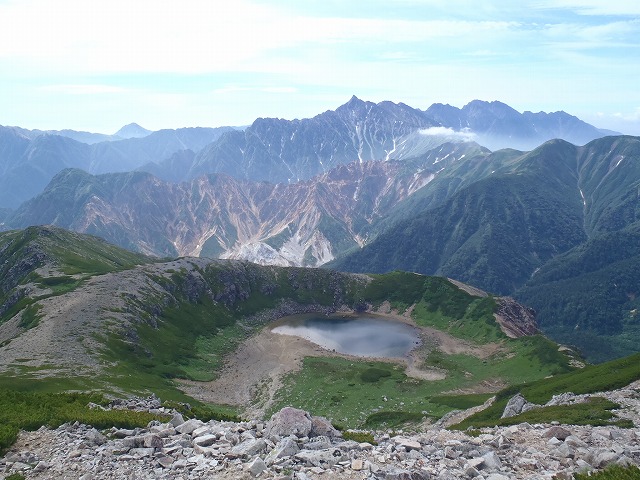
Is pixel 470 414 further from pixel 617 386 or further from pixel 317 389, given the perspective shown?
pixel 317 389

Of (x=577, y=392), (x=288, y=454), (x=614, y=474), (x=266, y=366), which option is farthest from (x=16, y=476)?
(x=266, y=366)

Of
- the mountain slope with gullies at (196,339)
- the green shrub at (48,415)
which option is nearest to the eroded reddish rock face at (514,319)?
the mountain slope with gullies at (196,339)

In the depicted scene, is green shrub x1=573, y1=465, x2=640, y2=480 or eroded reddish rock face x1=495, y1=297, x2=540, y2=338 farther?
eroded reddish rock face x1=495, y1=297, x2=540, y2=338

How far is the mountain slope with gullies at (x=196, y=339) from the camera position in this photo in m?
100

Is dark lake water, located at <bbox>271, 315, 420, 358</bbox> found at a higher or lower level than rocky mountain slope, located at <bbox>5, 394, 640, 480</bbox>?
lower

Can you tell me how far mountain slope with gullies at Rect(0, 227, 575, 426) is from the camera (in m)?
100

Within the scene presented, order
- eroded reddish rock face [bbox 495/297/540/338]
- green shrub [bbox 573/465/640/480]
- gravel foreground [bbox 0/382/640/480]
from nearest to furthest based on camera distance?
green shrub [bbox 573/465/640/480] < gravel foreground [bbox 0/382/640/480] < eroded reddish rock face [bbox 495/297/540/338]

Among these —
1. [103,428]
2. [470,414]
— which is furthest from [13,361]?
[470,414]

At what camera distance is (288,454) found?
937 inches

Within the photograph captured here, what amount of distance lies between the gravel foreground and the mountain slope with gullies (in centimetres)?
5616

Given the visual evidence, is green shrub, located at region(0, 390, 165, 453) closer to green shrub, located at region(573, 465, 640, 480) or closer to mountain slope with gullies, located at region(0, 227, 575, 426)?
green shrub, located at region(573, 465, 640, 480)

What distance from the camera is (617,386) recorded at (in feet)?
203

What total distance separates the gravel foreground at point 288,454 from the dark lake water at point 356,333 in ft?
405

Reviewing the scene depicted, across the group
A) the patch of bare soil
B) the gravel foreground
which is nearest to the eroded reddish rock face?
the patch of bare soil
